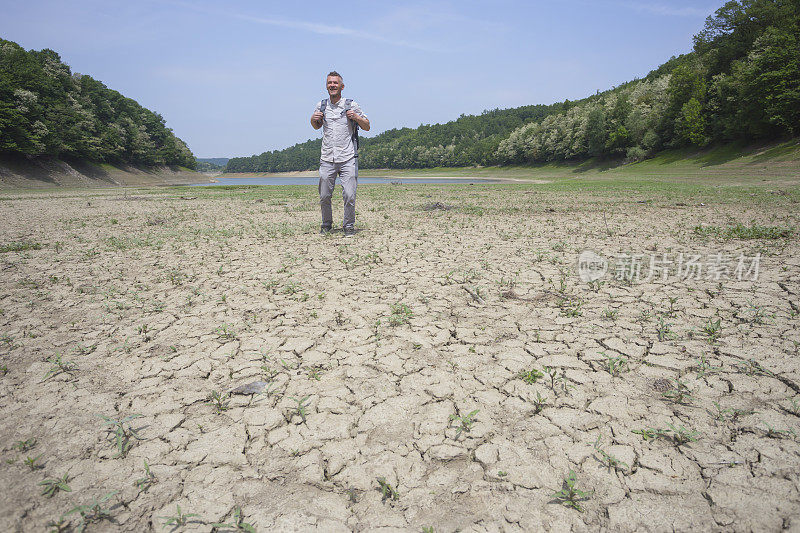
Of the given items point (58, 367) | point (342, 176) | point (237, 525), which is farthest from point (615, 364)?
point (342, 176)

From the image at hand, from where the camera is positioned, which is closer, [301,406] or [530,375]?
[301,406]

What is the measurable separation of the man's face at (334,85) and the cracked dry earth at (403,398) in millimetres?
3960

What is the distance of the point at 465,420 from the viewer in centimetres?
241

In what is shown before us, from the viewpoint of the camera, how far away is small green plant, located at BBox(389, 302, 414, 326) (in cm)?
394

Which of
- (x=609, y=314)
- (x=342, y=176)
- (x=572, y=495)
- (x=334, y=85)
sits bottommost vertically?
(x=572, y=495)

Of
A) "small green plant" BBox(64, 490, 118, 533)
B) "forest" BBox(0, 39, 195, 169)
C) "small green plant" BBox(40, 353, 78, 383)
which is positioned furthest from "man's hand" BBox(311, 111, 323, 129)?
"forest" BBox(0, 39, 195, 169)

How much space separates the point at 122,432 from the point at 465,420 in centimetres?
216

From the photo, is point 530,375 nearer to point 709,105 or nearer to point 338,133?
point 338,133

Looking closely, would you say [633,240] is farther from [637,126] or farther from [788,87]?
[637,126]

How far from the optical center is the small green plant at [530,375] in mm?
2846

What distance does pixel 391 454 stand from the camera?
218 centimetres

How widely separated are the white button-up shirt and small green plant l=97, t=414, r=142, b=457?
6.24 meters

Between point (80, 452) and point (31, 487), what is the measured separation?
0.26 metres

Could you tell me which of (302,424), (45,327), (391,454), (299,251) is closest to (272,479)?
(302,424)
